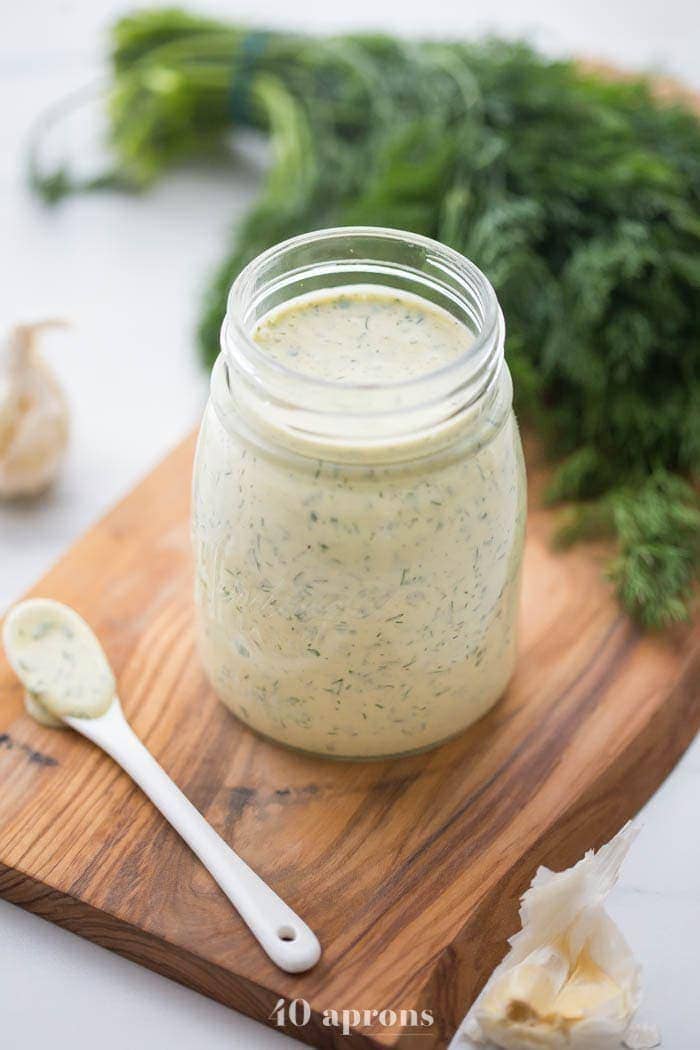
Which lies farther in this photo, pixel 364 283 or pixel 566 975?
pixel 364 283

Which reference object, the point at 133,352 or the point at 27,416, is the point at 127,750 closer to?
the point at 27,416

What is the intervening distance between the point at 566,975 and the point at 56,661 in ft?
2.37

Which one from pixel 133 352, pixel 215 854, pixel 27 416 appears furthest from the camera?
pixel 133 352

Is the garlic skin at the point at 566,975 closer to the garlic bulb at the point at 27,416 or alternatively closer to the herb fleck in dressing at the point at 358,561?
the herb fleck in dressing at the point at 358,561

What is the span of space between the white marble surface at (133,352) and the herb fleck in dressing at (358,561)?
32 cm

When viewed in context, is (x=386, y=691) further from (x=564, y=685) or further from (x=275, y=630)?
(x=564, y=685)

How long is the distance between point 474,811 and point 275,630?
0.32 metres

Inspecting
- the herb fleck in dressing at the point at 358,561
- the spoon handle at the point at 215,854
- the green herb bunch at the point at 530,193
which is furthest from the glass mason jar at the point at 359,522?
the green herb bunch at the point at 530,193

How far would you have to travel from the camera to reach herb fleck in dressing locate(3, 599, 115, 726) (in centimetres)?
170

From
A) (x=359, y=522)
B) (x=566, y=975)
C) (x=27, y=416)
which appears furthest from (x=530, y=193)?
(x=566, y=975)

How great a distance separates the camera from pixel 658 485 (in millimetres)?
2012

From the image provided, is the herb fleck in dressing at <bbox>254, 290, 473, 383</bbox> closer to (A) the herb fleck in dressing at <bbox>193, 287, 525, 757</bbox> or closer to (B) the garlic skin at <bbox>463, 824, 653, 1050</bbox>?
(A) the herb fleck in dressing at <bbox>193, 287, 525, 757</bbox>

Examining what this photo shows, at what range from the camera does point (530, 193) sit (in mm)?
2244

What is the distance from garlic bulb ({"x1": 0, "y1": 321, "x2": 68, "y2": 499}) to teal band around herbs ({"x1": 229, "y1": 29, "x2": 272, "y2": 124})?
856mm
